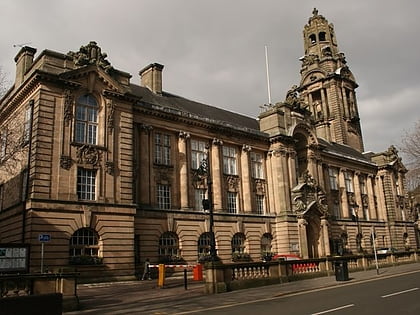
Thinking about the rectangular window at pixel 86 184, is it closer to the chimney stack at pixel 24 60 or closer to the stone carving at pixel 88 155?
the stone carving at pixel 88 155

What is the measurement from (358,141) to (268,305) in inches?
2514

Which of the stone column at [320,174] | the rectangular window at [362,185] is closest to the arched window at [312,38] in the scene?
the rectangular window at [362,185]

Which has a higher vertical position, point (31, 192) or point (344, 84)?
point (344, 84)

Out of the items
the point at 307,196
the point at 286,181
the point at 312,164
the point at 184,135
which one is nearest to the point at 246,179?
the point at 286,181

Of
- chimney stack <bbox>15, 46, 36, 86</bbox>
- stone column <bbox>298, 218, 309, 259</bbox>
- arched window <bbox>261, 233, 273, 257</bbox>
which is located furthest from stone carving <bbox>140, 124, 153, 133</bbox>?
stone column <bbox>298, 218, 309, 259</bbox>

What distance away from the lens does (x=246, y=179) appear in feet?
134

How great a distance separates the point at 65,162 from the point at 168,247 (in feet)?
35.5

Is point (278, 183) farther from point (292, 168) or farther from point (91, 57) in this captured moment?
point (91, 57)

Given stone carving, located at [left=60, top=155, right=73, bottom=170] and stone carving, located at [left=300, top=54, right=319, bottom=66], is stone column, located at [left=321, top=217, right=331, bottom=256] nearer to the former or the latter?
stone carving, located at [left=60, top=155, right=73, bottom=170]

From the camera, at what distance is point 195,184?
3641 centimetres

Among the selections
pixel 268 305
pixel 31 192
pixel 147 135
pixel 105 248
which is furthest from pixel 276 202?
pixel 268 305

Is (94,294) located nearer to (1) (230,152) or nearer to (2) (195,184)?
(2) (195,184)

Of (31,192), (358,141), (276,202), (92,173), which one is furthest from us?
(358,141)

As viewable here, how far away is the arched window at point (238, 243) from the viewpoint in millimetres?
37688
